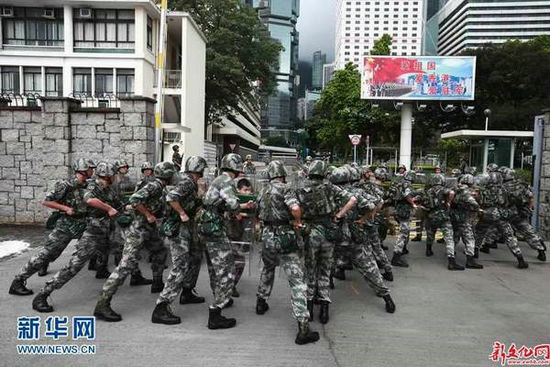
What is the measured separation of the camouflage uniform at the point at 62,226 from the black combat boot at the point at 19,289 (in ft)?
0.25

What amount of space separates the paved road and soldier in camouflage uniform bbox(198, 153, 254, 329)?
0.24 m

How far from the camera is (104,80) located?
23312 millimetres

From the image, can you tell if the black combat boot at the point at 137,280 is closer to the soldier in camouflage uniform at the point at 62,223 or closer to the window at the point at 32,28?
the soldier in camouflage uniform at the point at 62,223

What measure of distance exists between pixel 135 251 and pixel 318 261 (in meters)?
2.29

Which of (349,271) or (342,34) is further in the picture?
(342,34)

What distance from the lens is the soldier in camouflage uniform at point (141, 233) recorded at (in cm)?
486

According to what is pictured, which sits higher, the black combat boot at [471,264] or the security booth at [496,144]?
the security booth at [496,144]

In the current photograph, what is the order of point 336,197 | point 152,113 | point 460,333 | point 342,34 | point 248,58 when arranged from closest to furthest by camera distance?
point 460,333 < point 336,197 < point 152,113 < point 248,58 < point 342,34

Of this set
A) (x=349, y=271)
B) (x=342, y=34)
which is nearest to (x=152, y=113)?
(x=349, y=271)

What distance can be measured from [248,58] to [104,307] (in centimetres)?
2643

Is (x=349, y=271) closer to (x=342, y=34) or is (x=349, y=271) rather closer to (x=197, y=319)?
(x=197, y=319)

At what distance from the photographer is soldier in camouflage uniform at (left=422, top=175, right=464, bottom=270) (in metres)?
7.46

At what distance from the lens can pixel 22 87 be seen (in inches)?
907

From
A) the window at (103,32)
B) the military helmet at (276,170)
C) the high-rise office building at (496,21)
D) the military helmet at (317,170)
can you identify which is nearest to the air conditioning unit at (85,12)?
the window at (103,32)
